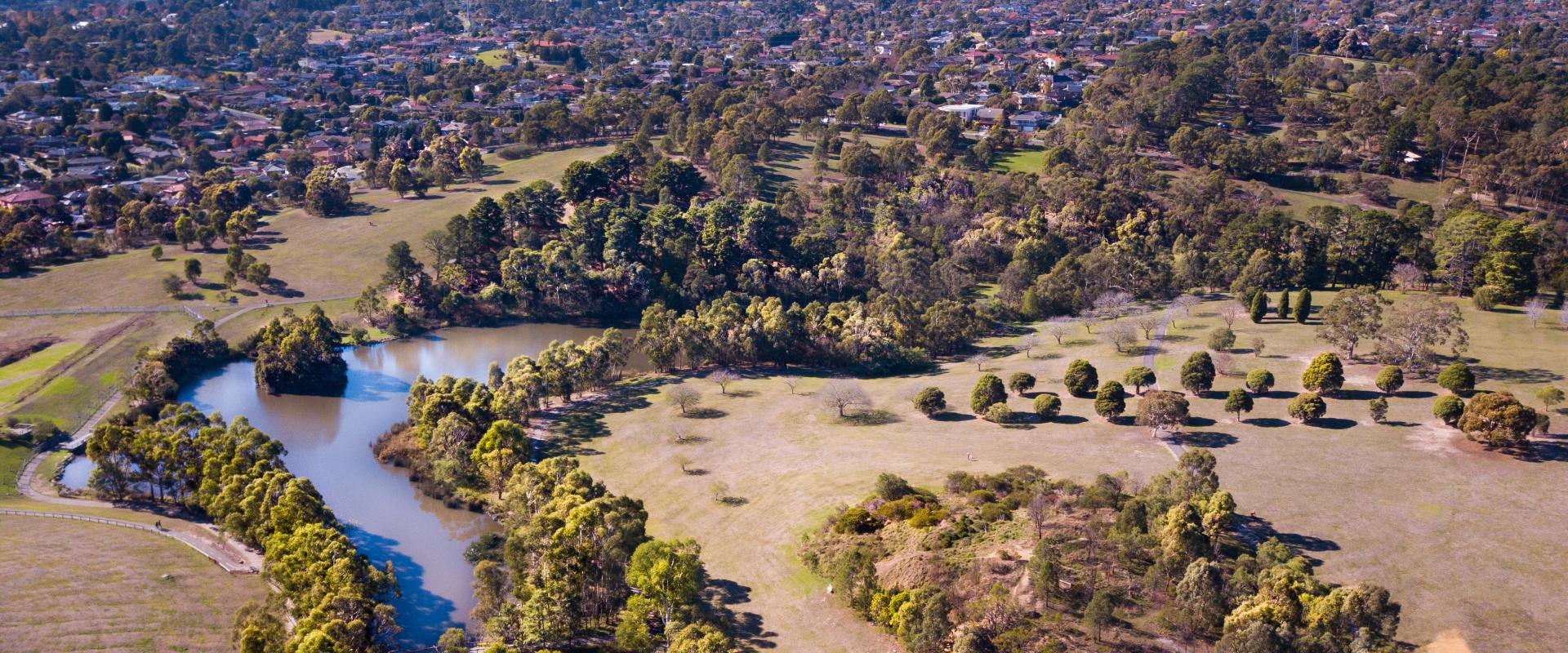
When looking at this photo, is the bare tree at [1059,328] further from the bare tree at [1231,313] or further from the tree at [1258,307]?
the tree at [1258,307]

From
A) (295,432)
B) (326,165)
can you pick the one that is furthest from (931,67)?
(295,432)

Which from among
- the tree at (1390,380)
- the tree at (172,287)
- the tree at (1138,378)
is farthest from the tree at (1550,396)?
the tree at (172,287)

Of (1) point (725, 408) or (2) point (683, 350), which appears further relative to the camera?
(2) point (683, 350)

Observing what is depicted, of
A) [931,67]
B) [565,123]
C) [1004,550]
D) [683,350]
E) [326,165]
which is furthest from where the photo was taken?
[931,67]

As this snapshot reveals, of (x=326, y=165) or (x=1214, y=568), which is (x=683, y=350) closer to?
(x=1214, y=568)

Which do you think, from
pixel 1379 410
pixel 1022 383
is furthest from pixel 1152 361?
pixel 1379 410

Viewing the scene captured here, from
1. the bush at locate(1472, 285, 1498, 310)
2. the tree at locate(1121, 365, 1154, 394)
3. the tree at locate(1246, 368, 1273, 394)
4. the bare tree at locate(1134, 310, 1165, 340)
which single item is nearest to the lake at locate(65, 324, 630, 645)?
the tree at locate(1121, 365, 1154, 394)
